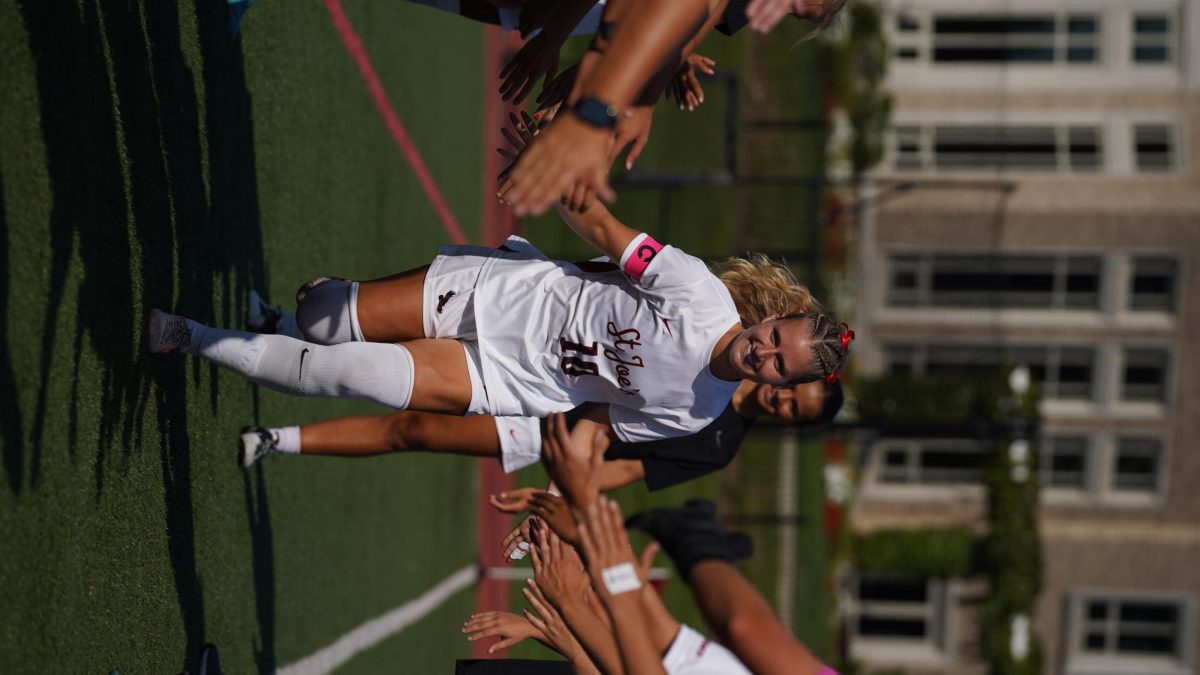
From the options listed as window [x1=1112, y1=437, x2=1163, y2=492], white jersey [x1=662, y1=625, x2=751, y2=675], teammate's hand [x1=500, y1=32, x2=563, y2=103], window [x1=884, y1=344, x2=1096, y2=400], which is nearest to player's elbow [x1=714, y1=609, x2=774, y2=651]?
white jersey [x1=662, y1=625, x2=751, y2=675]

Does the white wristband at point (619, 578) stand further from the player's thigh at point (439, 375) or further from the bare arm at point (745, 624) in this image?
the player's thigh at point (439, 375)

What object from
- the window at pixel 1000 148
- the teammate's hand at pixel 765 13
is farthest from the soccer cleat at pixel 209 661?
the window at pixel 1000 148

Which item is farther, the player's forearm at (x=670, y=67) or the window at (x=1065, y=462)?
the window at (x=1065, y=462)

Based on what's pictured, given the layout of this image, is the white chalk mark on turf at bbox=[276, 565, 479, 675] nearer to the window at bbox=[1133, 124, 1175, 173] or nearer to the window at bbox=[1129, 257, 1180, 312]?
the window at bbox=[1129, 257, 1180, 312]

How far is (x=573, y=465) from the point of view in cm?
392

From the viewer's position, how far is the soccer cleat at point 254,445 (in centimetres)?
580

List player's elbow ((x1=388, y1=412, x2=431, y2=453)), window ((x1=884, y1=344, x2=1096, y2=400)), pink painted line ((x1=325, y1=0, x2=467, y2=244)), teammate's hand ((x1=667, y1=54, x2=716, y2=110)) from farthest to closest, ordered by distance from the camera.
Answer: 1. window ((x1=884, y1=344, x2=1096, y2=400))
2. pink painted line ((x1=325, y1=0, x2=467, y2=244))
3. player's elbow ((x1=388, y1=412, x2=431, y2=453))
4. teammate's hand ((x1=667, y1=54, x2=716, y2=110))

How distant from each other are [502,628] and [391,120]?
557cm

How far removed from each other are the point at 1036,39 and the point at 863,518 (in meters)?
9.03

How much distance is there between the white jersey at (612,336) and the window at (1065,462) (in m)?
18.2

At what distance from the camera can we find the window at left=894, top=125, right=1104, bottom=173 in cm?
2145

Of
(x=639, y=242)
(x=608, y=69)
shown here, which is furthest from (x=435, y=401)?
(x=608, y=69)

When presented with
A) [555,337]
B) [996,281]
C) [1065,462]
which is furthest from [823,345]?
[1065,462]

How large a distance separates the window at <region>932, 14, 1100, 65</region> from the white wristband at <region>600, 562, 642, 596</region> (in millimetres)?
20198
